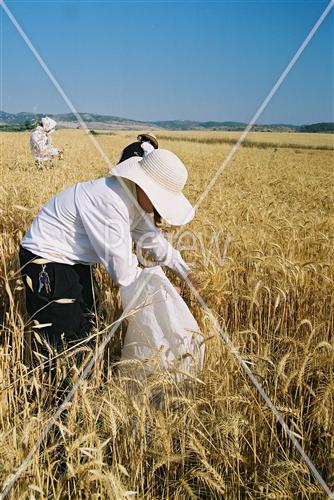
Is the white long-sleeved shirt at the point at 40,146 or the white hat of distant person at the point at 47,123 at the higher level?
the white hat of distant person at the point at 47,123

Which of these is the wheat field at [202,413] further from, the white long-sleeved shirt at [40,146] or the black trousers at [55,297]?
the white long-sleeved shirt at [40,146]

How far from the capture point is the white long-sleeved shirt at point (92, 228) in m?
2.28

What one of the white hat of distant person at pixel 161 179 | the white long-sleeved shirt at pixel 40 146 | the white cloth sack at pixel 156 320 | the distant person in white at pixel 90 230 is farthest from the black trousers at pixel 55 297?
the white long-sleeved shirt at pixel 40 146

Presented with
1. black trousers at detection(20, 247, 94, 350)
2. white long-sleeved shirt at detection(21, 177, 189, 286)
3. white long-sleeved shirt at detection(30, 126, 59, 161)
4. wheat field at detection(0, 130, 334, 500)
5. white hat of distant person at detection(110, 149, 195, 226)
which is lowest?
wheat field at detection(0, 130, 334, 500)

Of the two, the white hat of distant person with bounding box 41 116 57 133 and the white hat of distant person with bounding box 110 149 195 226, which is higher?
the white hat of distant person with bounding box 41 116 57 133

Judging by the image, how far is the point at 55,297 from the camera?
2434 millimetres

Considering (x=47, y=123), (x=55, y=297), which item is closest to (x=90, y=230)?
(x=55, y=297)

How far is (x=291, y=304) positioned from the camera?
2.94 meters

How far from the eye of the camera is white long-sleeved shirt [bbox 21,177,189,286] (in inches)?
89.7

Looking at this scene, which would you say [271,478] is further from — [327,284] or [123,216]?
[327,284]

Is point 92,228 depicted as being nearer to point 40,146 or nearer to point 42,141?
point 40,146

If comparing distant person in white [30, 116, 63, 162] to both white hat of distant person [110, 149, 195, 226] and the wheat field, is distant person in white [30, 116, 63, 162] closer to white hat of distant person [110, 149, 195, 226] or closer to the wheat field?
the wheat field

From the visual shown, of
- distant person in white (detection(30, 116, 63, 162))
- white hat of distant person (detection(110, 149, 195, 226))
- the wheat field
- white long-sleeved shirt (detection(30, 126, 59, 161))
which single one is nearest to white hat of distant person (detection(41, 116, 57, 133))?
distant person in white (detection(30, 116, 63, 162))

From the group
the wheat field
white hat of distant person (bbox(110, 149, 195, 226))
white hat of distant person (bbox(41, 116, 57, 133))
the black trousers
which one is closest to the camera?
the wheat field
